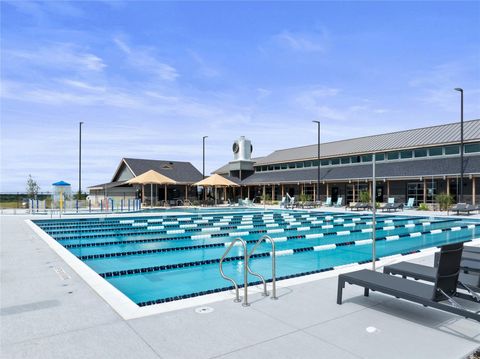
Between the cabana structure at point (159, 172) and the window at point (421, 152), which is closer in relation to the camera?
the window at point (421, 152)

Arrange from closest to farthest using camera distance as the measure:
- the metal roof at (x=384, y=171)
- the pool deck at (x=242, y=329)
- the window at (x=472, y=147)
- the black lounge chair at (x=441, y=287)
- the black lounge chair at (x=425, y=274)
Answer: the pool deck at (x=242, y=329) → the black lounge chair at (x=441, y=287) → the black lounge chair at (x=425, y=274) → the metal roof at (x=384, y=171) → the window at (x=472, y=147)

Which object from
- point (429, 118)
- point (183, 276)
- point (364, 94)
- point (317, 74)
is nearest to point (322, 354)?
point (183, 276)

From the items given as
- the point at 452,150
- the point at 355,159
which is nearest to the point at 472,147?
the point at 452,150

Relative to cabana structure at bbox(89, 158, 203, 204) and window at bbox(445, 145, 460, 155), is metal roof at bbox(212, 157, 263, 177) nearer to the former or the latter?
cabana structure at bbox(89, 158, 203, 204)

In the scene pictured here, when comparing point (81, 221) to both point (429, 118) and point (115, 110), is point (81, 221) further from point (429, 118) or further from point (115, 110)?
point (429, 118)

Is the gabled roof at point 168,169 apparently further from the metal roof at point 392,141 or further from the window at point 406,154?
the window at point 406,154

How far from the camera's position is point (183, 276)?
722 cm

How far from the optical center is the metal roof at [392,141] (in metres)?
25.8

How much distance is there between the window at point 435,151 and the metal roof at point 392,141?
0.49 meters

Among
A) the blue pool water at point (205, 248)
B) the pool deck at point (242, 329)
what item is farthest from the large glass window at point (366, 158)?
the pool deck at point (242, 329)

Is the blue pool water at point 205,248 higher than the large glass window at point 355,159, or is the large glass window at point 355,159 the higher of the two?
the large glass window at point 355,159

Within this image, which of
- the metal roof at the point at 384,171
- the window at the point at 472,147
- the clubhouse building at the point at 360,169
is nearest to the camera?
the metal roof at the point at 384,171

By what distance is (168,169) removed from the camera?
3912 cm

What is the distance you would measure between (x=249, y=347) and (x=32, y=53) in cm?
1360
